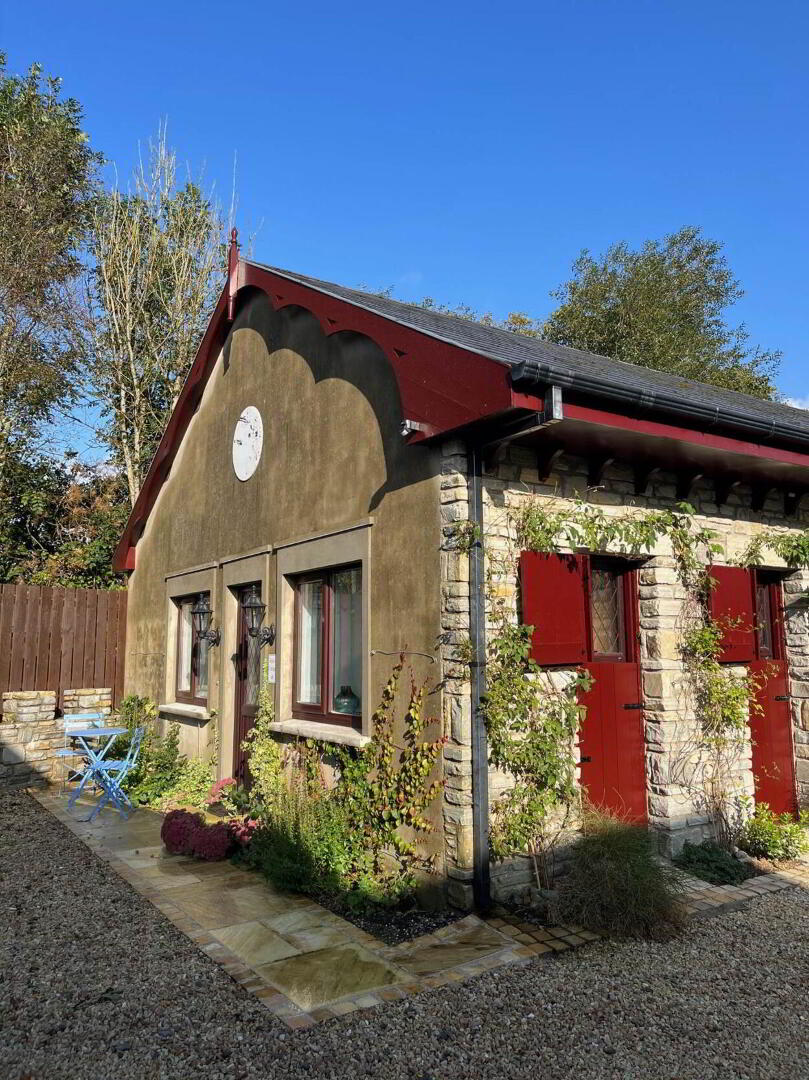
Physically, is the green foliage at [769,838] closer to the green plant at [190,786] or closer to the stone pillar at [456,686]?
the stone pillar at [456,686]

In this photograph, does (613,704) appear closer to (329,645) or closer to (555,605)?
(555,605)

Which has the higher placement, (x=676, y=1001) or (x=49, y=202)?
(x=49, y=202)

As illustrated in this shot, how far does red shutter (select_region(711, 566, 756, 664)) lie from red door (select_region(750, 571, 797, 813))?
217 mm

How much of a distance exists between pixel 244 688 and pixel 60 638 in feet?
13.4

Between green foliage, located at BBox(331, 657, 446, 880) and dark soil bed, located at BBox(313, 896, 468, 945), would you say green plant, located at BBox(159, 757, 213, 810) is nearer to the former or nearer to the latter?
green foliage, located at BBox(331, 657, 446, 880)

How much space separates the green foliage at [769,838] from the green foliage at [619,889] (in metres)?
1.84

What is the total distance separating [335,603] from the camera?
271 inches

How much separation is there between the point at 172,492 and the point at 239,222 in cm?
1166

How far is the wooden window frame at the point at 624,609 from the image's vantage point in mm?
6043

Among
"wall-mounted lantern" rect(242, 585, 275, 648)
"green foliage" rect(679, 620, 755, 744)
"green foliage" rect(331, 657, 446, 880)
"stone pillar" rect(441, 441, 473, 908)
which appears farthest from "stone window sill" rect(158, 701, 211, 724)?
"green foliage" rect(679, 620, 755, 744)

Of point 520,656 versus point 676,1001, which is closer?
point 676,1001

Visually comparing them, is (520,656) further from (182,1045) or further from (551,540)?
(182,1045)

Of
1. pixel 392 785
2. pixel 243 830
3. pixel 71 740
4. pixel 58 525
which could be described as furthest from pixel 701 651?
pixel 58 525

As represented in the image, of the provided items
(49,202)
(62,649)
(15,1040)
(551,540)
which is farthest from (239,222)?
(15,1040)
